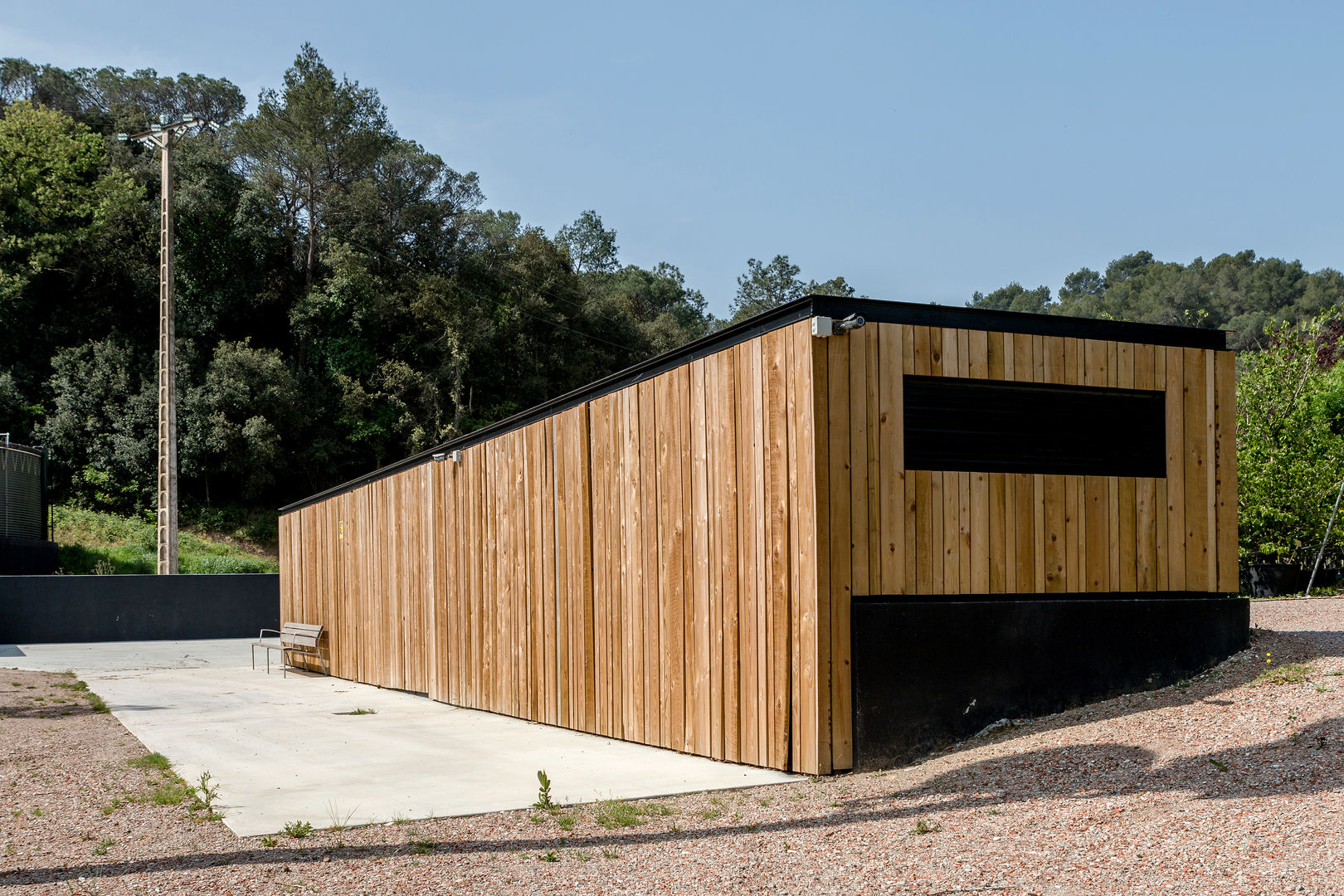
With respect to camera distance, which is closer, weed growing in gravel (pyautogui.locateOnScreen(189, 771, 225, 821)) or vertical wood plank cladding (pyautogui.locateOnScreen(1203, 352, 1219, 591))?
weed growing in gravel (pyautogui.locateOnScreen(189, 771, 225, 821))

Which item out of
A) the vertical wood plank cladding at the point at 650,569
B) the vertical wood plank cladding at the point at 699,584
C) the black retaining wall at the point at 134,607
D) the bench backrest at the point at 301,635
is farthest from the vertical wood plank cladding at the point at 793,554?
the black retaining wall at the point at 134,607

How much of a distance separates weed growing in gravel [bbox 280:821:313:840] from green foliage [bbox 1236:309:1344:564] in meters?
14.5

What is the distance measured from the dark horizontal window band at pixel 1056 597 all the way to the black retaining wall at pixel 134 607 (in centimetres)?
1724

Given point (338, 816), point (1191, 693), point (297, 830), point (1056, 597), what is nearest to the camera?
point (297, 830)

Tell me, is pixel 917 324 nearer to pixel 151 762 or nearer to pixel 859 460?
pixel 859 460

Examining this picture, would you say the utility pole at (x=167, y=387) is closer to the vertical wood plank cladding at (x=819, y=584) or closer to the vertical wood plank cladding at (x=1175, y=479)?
the vertical wood plank cladding at (x=819, y=584)

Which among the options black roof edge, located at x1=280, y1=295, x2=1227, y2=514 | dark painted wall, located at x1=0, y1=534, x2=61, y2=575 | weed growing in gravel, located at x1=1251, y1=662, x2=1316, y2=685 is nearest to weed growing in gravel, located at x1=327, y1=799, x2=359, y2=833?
black roof edge, located at x1=280, y1=295, x2=1227, y2=514

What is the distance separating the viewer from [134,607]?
64.6 feet

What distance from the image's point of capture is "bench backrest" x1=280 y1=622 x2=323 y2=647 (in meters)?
14.3

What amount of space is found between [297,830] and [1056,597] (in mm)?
4783

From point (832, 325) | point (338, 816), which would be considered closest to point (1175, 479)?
point (832, 325)

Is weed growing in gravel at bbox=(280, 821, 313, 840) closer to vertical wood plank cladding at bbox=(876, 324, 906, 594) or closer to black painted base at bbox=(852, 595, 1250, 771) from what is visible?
black painted base at bbox=(852, 595, 1250, 771)

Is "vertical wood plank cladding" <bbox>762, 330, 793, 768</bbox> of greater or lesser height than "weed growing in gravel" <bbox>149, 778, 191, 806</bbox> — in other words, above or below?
above

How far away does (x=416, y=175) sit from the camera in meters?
41.2
